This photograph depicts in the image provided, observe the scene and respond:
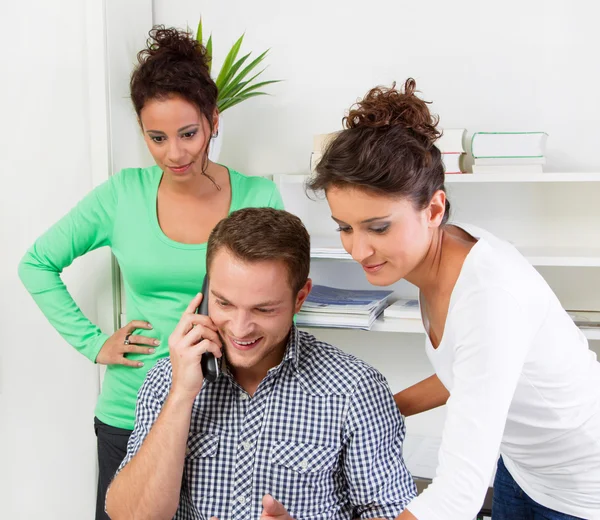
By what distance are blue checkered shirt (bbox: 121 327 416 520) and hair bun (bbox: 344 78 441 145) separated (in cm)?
45

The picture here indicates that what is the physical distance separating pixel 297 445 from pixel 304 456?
0.02m

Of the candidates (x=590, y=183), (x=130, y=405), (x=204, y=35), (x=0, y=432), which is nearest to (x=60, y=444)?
(x=0, y=432)

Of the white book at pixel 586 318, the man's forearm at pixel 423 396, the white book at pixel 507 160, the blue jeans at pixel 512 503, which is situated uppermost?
the white book at pixel 507 160

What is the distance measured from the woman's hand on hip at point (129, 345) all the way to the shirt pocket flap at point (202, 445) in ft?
1.54

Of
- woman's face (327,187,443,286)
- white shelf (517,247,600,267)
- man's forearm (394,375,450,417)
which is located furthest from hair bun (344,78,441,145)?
white shelf (517,247,600,267)

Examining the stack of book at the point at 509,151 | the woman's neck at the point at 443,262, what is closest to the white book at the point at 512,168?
the stack of book at the point at 509,151

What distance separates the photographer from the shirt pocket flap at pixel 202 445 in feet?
4.34

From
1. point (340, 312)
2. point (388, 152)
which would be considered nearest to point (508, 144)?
point (340, 312)

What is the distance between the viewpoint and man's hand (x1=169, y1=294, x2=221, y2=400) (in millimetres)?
1274

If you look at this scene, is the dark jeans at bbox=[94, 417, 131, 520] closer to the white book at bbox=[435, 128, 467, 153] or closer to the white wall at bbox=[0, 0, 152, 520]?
the white wall at bbox=[0, 0, 152, 520]

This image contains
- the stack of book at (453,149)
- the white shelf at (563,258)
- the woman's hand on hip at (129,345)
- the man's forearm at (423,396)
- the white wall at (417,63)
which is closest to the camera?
the man's forearm at (423,396)

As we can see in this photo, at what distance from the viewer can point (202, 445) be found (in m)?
1.33

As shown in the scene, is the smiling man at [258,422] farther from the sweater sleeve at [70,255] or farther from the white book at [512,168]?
the white book at [512,168]

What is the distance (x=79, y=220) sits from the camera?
5.94ft
